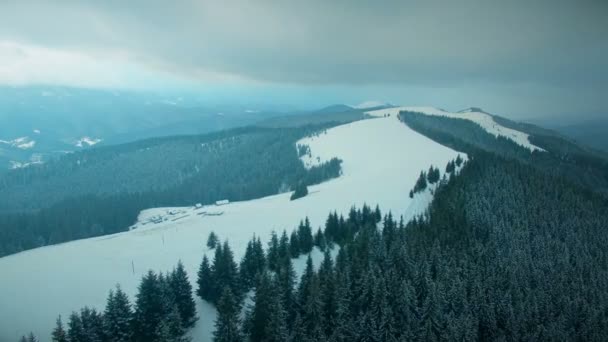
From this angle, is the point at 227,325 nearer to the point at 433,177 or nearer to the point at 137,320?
the point at 137,320

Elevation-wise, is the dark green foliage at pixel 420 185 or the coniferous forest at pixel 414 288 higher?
the dark green foliage at pixel 420 185

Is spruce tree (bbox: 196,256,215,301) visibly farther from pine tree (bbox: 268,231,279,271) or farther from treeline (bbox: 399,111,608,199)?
treeline (bbox: 399,111,608,199)

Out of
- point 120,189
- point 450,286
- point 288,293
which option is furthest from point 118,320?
point 120,189

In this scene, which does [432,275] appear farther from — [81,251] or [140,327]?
[81,251]

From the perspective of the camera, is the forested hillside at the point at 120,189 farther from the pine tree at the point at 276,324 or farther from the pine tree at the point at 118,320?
the pine tree at the point at 276,324

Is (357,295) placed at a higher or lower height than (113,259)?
higher

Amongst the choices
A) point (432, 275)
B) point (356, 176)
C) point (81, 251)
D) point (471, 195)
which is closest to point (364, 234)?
point (432, 275)

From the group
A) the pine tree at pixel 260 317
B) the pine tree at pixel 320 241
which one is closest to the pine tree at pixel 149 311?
the pine tree at pixel 260 317

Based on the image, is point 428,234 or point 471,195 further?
point 471,195
